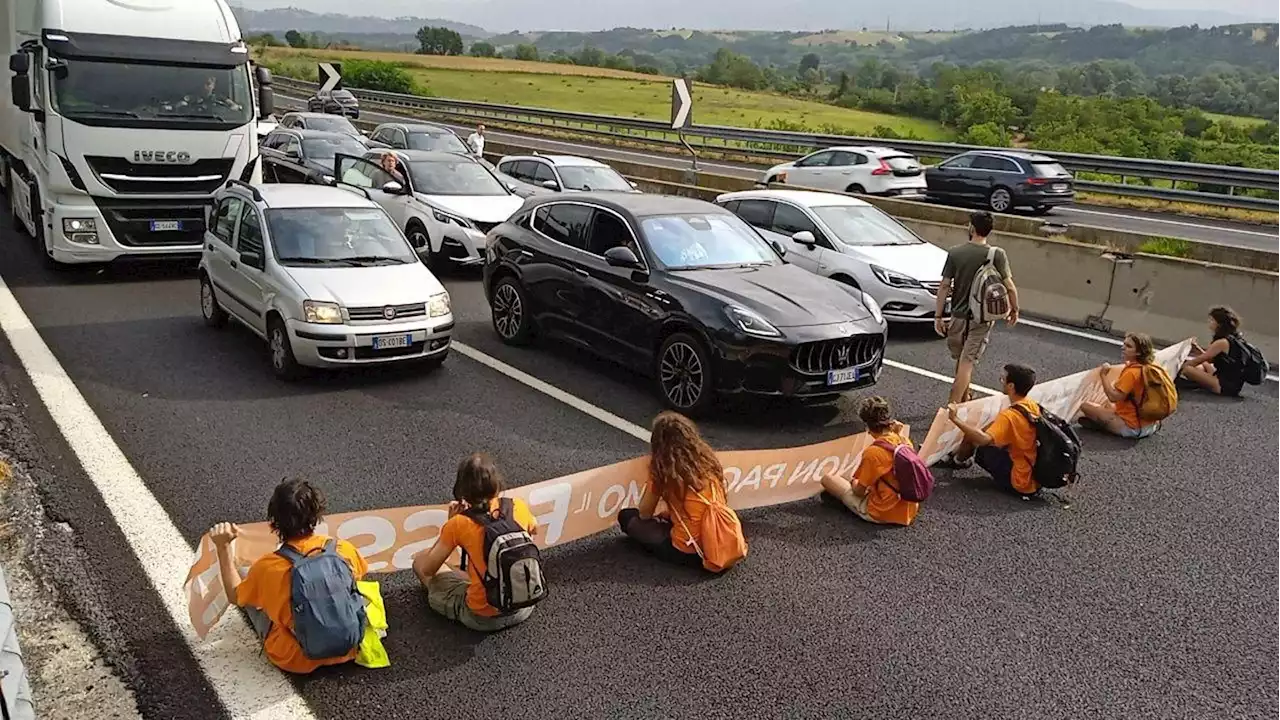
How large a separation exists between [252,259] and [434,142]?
43.5 ft

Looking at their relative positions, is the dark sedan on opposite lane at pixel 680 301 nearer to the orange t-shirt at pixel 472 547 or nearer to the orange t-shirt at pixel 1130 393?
the orange t-shirt at pixel 1130 393

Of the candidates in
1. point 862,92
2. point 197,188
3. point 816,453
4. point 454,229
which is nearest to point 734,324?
point 816,453

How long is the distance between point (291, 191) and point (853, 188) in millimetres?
17356

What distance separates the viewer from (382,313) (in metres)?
9.34

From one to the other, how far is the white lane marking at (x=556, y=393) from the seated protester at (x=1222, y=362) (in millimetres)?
5876

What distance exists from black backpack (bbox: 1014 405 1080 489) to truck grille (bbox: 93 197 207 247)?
33.7 feet

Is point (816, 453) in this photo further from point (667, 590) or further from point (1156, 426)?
point (1156, 426)

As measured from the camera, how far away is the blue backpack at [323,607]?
15.0 ft

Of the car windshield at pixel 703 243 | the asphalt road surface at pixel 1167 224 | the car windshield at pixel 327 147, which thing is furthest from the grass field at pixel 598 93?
the car windshield at pixel 703 243

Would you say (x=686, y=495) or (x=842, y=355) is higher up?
(x=842, y=355)

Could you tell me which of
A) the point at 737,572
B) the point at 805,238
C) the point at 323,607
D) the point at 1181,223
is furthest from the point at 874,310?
the point at 1181,223

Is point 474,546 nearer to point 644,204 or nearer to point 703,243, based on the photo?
A: point 703,243

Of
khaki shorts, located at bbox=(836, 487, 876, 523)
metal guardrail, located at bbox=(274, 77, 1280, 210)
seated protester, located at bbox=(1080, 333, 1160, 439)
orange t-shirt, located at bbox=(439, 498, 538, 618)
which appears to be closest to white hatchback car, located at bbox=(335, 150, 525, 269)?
seated protester, located at bbox=(1080, 333, 1160, 439)

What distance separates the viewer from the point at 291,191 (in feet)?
36.2
